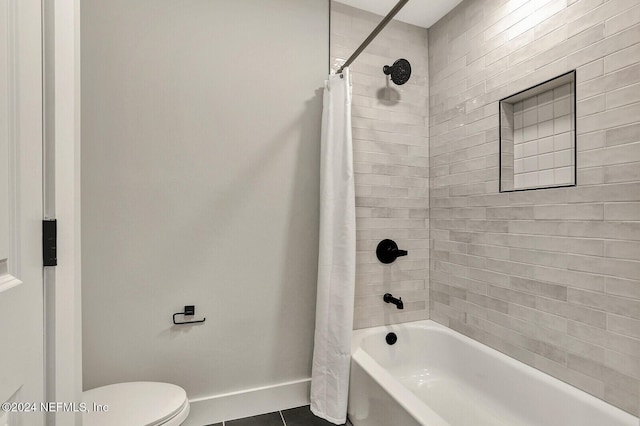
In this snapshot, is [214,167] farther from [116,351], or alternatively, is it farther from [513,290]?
[513,290]

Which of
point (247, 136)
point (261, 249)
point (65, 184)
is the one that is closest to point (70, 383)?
point (65, 184)

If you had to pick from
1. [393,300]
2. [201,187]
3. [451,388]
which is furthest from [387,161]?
[451,388]

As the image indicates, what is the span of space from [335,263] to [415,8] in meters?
1.77

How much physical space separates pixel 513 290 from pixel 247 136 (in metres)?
1.70

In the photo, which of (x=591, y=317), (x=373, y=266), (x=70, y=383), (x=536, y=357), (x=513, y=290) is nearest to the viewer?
(x=70, y=383)

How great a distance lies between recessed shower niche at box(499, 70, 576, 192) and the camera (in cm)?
146

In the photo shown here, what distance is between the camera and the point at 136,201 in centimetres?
154

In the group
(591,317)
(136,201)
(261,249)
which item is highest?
(136,201)

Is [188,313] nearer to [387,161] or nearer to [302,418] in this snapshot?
[302,418]

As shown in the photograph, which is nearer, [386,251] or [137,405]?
[137,405]

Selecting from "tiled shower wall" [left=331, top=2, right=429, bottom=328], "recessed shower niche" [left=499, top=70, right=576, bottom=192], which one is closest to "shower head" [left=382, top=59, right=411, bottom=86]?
"tiled shower wall" [left=331, top=2, right=429, bottom=328]

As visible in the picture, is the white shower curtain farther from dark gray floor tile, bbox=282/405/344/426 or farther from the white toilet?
the white toilet

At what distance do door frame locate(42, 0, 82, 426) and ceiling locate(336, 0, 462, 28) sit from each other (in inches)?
68.4

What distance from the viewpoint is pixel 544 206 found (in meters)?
1.46
